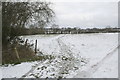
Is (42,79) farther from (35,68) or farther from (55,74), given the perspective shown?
(35,68)

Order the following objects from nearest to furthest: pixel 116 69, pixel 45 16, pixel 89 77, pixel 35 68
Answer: pixel 89 77
pixel 116 69
pixel 35 68
pixel 45 16

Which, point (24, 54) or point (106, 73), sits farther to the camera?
point (24, 54)

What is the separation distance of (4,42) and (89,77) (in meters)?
13.0

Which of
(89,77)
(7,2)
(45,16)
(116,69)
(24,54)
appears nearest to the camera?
(89,77)

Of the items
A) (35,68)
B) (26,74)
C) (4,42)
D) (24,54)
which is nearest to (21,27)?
(4,42)

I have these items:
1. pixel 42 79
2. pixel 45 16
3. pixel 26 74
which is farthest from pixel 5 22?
pixel 45 16

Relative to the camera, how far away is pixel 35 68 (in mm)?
15586

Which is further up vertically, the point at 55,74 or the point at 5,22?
the point at 5,22

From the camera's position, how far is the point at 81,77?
39.9ft

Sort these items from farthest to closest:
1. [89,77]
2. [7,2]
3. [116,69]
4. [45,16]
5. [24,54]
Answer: [45,16] → [7,2] → [24,54] → [116,69] → [89,77]

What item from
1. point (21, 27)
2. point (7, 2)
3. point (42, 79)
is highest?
point (7, 2)

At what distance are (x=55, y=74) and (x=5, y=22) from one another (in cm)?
1017

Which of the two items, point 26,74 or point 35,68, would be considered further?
point 35,68

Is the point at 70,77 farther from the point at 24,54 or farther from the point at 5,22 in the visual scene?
the point at 5,22
